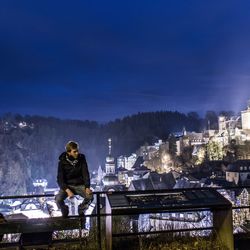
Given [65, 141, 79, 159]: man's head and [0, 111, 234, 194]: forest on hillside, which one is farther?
[0, 111, 234, 194]: forest on hillside

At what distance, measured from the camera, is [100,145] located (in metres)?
118

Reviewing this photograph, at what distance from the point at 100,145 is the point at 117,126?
13025mm

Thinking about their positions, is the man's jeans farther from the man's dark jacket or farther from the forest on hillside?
the forest on hillside

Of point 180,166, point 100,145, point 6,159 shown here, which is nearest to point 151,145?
point 100,145

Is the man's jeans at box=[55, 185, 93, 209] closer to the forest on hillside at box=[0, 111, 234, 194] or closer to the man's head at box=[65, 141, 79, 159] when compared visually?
the man's head at box=[65, 141, 79, 159]

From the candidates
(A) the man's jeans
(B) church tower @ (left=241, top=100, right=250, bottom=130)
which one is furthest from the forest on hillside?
(A) the man's jeans

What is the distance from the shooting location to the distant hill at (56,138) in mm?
87312

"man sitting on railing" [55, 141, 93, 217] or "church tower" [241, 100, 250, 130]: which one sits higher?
"church tower" [241, 100, 250, 130]

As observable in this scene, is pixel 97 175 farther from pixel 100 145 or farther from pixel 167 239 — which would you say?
pixel 167 239

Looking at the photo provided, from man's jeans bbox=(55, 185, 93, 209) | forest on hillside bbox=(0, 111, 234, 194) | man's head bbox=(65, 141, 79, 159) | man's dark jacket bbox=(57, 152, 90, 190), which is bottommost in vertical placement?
man's jeans bbox=(55, 185, 93, 209)

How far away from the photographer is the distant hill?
87312 mm

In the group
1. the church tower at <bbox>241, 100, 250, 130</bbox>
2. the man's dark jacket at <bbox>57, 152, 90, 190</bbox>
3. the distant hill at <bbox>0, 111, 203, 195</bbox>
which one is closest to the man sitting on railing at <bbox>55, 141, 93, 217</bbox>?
the man's dark jacket at <bbox>57, 152, 90, 190</bbox>

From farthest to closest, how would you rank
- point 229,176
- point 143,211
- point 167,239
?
point 229,176
point 167,239
point 143,211

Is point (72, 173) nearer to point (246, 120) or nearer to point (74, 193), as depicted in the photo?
point (74, 193)
